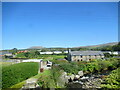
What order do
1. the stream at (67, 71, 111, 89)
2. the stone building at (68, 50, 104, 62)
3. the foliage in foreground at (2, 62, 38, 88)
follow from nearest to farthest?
1. the foliage in foreground at (2, 62, 38, 88)
2. the stream at (67, 71, 111, 89)
3. the stone building at (68, 50, 104, 62)

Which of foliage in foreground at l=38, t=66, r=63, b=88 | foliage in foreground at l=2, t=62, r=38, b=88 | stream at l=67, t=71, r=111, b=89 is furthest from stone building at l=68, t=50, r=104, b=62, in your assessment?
foliage in foreground at l=38, t=66, r=63, b=88

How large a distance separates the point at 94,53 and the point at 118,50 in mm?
4745

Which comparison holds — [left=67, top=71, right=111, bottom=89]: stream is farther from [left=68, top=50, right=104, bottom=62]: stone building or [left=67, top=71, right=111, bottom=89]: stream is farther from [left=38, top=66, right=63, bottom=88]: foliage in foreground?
[left=68, top=50, right=104, bottom=62]: stone building

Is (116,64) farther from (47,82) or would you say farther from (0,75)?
(0,75)

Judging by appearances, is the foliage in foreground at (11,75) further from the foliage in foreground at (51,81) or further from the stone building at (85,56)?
the stone building at (85,56)

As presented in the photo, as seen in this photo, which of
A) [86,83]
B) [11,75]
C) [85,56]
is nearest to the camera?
[11,75]

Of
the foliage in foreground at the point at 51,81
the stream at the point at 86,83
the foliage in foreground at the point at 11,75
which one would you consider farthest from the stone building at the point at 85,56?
the foliage in foreground at the point at 51,81

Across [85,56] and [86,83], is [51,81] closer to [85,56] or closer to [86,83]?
[86,83]

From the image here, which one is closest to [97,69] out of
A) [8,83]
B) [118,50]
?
[8,83]

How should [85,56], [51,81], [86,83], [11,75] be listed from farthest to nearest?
[85,56] → [86,83] → [11,75] → [51,81]

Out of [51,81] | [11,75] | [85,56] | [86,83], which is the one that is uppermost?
[11,75]

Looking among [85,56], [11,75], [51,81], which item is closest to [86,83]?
[51,81]

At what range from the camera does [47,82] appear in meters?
2.99

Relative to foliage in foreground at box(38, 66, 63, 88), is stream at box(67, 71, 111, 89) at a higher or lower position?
lower
